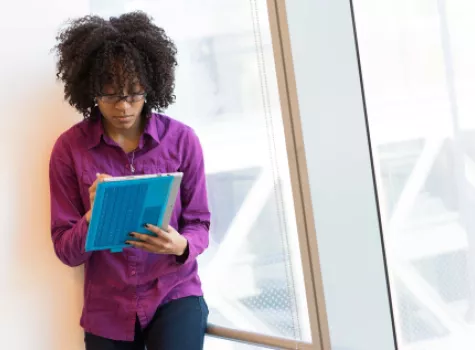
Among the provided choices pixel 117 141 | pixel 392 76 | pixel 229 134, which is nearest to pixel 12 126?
pixel 117 141

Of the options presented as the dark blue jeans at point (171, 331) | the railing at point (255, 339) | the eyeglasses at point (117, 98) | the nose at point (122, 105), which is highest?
the eyeglasses at point (117, 98)

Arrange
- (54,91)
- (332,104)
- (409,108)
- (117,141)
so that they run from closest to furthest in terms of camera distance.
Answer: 1. (409,108)
2. (332,104)
3. (117,141)
4. (54,91)

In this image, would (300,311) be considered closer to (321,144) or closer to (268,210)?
(268,210)

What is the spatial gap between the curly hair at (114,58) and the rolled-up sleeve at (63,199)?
13 cm

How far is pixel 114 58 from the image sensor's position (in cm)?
174

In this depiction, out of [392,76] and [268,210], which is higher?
[392,76]

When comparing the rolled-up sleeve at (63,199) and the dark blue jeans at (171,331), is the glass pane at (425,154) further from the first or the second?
the rolled-up sleeve at (63,199)

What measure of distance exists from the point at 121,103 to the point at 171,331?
57cm

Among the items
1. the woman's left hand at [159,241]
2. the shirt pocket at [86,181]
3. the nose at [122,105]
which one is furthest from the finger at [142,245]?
the nose at [122,105]

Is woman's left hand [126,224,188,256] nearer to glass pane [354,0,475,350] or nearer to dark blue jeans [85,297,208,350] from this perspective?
dark blue jeans [85,297,208,350]

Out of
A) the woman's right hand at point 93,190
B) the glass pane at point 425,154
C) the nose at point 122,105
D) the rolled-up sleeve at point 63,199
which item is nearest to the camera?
the glass pane at point 425,154

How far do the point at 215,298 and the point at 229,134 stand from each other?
1.49 feet

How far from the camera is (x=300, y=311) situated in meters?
1.76

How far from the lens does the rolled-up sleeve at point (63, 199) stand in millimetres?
1817
